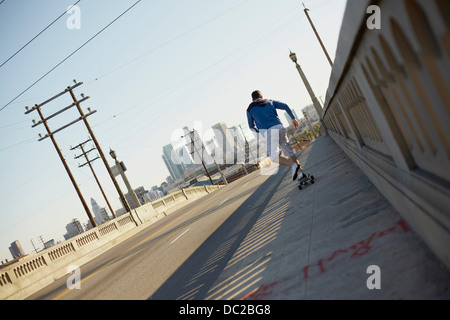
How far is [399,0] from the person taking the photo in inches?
60.3

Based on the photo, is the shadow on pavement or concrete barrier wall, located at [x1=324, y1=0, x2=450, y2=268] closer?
concrete barrier wall, located at [x1=324, y1=0, x2=450, y2=268]

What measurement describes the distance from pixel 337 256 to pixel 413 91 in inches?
76.6

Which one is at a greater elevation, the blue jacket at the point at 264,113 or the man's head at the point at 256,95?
the man's head at the point at 256,95

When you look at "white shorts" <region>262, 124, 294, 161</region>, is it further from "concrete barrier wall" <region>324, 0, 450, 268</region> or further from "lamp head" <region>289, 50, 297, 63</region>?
"lamp head" <region>289, 50, 297, 63</region>

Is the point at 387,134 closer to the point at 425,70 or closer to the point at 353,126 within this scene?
the point at 425,70

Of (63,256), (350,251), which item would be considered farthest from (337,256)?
(63,256)

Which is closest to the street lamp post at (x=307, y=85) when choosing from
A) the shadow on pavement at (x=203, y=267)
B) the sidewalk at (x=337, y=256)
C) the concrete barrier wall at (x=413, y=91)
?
the shadow on pavement at (x=203, y=267)

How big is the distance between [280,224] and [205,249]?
8.03 feet

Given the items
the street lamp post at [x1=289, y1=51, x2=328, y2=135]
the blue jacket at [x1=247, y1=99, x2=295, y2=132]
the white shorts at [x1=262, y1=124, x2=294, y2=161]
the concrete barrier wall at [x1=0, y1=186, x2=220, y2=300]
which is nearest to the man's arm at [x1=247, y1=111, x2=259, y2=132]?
the blue jacket at [x1=247, y1=99, x2=295, y2=132]

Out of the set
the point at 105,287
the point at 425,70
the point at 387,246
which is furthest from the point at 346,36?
the point at 105,287

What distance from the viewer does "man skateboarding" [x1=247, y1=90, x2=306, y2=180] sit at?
7.73 metres

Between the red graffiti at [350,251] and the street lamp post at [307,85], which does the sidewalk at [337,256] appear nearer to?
the red graffiti at [350,251]

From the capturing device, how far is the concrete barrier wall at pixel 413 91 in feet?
4.91

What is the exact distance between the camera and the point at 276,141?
789 centimetres
